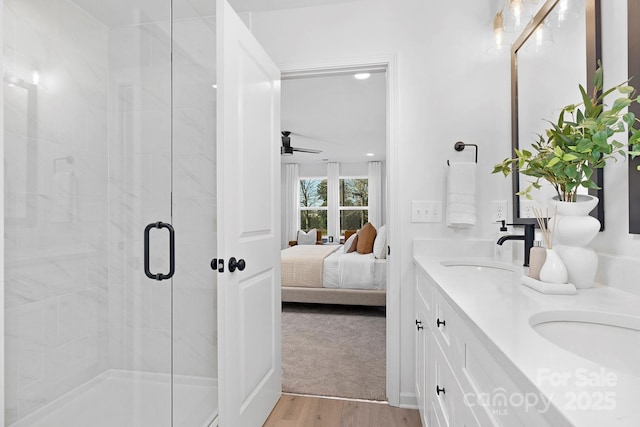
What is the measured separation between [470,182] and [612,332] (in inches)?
51.4

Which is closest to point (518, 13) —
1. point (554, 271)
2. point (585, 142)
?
point (585, 142)

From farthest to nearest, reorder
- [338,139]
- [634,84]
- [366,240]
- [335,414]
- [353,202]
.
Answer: [353,202] < [338,139] < [366,240] < [335,414] < [634,84]

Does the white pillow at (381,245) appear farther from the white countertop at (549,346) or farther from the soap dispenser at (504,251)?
the white countertop at (549,346)

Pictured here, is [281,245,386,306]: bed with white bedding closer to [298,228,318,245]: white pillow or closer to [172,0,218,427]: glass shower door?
[172,0,218,427]: glass shower door

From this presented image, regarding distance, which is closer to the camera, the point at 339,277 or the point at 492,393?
the point at 492,393

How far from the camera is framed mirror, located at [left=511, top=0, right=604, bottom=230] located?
133cm

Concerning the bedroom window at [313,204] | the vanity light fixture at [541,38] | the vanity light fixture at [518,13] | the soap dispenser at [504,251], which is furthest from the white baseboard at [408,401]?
the bedroom window at [313,204]

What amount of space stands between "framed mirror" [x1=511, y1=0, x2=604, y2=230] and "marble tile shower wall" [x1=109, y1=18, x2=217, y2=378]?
172 cm

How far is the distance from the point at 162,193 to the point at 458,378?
5.89ft

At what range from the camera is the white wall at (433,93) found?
2.15m

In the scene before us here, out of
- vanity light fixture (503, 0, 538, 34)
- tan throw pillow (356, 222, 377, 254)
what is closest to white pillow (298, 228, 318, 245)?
tan throw pillow (356, 222, 377, 254)

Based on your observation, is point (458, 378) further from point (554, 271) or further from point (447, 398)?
point (554, 271)

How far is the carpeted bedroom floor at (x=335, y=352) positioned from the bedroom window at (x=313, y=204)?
435 cm

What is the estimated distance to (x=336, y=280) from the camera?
13.8 ft
